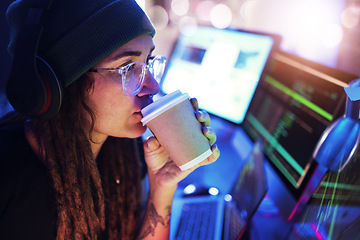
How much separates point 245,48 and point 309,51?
1.91 feet

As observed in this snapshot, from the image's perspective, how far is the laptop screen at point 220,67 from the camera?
1.18 m

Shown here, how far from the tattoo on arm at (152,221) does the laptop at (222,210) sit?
4 centimetres

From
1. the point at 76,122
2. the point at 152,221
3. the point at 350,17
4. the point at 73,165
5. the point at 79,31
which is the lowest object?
the point at 152,221

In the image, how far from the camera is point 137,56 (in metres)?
0.69

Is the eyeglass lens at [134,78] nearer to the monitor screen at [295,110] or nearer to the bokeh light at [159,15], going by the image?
the monitor screen at [295,110]

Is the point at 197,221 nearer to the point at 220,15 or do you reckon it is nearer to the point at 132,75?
the point at 132,75

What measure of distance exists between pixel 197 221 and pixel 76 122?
542 mm

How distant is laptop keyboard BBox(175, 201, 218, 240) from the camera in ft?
2.58

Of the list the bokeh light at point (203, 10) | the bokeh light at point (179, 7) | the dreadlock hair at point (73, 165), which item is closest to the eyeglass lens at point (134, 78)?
the dreadlock hair at point (73, 165)

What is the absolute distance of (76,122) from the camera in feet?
2.29

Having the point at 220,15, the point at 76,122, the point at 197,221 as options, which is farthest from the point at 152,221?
the point at 220,15

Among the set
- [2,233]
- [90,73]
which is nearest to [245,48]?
[90,73]

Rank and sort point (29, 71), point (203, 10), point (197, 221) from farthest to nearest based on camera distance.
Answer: point (203, 10)
point (197, 221)
point (29, 71)

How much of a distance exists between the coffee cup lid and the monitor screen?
0.50 m
